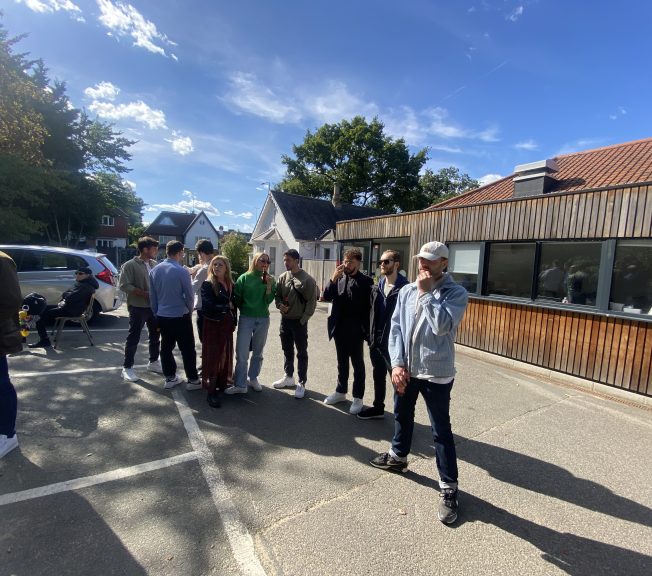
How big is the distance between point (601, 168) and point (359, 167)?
2565cm

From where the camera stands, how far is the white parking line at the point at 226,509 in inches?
79.2

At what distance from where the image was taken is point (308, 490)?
267 cm

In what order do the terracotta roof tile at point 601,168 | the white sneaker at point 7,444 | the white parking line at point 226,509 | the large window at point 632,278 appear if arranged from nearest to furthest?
the white parking line at point 226,509, the white sneaker at point 7,444, the large window at point 632,278, the terracotta roof tile at point 601,168

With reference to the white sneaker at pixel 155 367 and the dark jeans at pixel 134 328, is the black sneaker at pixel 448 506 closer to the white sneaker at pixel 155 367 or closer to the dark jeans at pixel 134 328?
the dark jeans at pixel 134 328

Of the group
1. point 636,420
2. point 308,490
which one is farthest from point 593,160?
point 308,490

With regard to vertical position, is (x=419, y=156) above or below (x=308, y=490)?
above

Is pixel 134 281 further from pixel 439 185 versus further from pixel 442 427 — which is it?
pixel 439 185

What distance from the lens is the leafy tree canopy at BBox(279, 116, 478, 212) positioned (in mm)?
33844

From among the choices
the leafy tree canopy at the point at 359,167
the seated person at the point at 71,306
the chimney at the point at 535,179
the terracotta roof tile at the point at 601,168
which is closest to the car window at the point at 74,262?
the seated person at the point at 71,306

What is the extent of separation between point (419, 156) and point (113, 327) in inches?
1319

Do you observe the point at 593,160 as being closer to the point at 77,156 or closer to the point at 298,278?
the point at 298,278

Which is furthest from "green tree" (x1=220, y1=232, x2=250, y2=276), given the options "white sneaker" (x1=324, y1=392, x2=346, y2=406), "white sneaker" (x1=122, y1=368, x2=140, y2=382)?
"white sneaker" (x1=324, y1=392, x2=346, y2=406)

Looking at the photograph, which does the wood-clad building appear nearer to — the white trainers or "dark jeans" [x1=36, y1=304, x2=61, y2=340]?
the white trainers

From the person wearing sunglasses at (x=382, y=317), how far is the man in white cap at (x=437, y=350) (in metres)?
0.98
